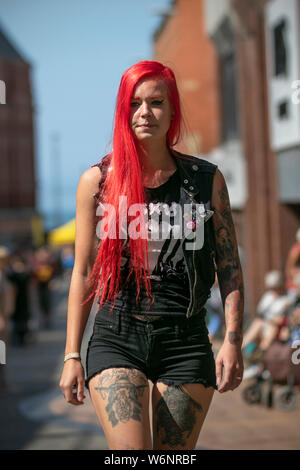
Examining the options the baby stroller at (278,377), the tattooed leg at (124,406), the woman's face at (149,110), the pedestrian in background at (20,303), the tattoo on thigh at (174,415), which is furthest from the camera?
the pedestrian in background at (20,303)

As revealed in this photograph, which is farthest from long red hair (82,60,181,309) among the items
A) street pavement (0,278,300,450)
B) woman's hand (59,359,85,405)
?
street pavement (0,278,300,450)

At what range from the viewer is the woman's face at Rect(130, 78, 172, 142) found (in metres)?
3.02

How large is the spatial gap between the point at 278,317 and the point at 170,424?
6.30 meters

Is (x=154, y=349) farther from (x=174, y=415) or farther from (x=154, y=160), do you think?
(x=154, y=160)

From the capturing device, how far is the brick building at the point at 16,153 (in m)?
55.2

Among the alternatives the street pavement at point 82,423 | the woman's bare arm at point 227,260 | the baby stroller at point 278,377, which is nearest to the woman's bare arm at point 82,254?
the woman's bare arm at point 227,260

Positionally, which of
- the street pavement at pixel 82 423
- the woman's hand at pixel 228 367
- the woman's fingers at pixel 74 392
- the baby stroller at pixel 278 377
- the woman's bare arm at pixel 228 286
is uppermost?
the woman's bare arm at pixel 228 286

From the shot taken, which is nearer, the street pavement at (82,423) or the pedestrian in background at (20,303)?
the street pavement at (82,423)

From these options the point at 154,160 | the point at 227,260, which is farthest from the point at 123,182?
the point at 227,260

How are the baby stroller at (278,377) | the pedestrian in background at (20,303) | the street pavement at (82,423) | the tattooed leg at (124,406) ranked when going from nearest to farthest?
the tattooed leg at (124,406)
the street pavement at (82,423)
the baby stroller at (278,377)
the pedestrian in background at (20,303)

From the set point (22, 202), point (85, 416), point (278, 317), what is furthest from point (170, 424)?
point (22, 202)

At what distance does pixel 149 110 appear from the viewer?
303 centimetres

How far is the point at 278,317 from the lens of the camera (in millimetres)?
9055

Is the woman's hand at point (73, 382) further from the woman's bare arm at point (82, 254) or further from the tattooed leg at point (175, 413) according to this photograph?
the tattooed leg at point (175, 413)
